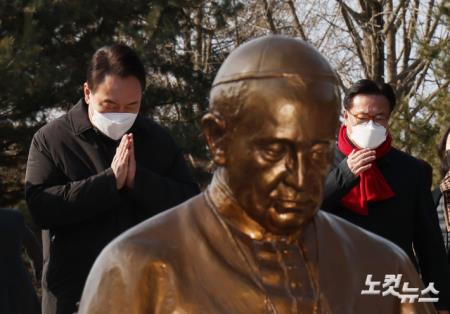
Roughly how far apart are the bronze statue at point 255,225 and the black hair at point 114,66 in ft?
6.84

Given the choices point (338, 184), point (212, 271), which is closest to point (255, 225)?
point (212, 271)

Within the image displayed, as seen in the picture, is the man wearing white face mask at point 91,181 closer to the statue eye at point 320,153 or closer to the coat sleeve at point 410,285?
the coat sleeve at point 410,285

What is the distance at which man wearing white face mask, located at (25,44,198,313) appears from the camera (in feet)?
14.7

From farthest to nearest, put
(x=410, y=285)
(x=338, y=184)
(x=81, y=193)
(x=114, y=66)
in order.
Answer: (x=338, y=184), (x=114, y=66), (x=81, y=193), (x=410, y=285)

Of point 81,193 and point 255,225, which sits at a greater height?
point 255,225

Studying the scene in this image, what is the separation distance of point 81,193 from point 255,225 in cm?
206

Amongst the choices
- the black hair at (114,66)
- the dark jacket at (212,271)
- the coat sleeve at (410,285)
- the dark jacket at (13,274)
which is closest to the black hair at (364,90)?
the black hair at (114,66)

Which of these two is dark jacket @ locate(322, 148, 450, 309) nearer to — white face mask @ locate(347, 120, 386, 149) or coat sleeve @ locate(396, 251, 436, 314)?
white face mask @ locate(347, 120, 386, 149)

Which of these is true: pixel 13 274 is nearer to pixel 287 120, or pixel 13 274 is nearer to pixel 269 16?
pixel 287 120

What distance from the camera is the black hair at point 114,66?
4.57 m

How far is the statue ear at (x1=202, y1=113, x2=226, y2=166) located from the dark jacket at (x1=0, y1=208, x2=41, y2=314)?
8.64ft

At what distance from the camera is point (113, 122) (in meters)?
4.52

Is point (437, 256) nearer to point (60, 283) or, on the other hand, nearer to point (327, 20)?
point (60, 283)

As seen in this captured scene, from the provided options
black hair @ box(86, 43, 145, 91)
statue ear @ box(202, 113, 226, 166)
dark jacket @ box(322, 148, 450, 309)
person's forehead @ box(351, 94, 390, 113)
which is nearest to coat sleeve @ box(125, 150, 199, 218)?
black hair @ box(86, 43, 145, 91)
